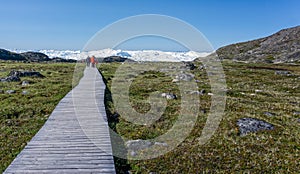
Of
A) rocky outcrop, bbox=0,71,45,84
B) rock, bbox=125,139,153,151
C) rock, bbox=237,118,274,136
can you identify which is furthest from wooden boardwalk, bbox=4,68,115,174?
rocky outcrop, bbox=0,71,45,84

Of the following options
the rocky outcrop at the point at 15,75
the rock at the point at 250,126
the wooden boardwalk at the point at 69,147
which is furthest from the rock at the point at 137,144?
the rocky outcrop at the point at 15,75

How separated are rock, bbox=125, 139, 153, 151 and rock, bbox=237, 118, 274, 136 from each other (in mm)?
6178

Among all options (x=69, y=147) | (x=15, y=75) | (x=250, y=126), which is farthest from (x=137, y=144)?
(x=15, y=75)

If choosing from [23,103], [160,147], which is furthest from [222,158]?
[23,103]

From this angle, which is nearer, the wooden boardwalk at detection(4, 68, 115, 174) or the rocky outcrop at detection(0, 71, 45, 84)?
the wooden boardwalk at detection(4, 68, 115, 174)

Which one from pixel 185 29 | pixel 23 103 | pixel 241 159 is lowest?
pixel 241 159

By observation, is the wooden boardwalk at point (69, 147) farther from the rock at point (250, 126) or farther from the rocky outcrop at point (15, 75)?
the rocky outcrop at point (15, 75)

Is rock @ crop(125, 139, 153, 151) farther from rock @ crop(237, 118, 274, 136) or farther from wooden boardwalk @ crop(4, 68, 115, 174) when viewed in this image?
rock @ crop(237, 118, 274, 136)

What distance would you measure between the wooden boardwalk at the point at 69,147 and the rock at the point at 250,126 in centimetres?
868

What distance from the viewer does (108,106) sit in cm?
2720

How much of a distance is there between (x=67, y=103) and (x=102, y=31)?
7655 mm

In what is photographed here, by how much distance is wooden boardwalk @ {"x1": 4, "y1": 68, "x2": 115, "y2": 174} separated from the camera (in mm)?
12547

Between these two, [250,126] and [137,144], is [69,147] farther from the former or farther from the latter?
[250,126]

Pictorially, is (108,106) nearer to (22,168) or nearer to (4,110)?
(4,110)
